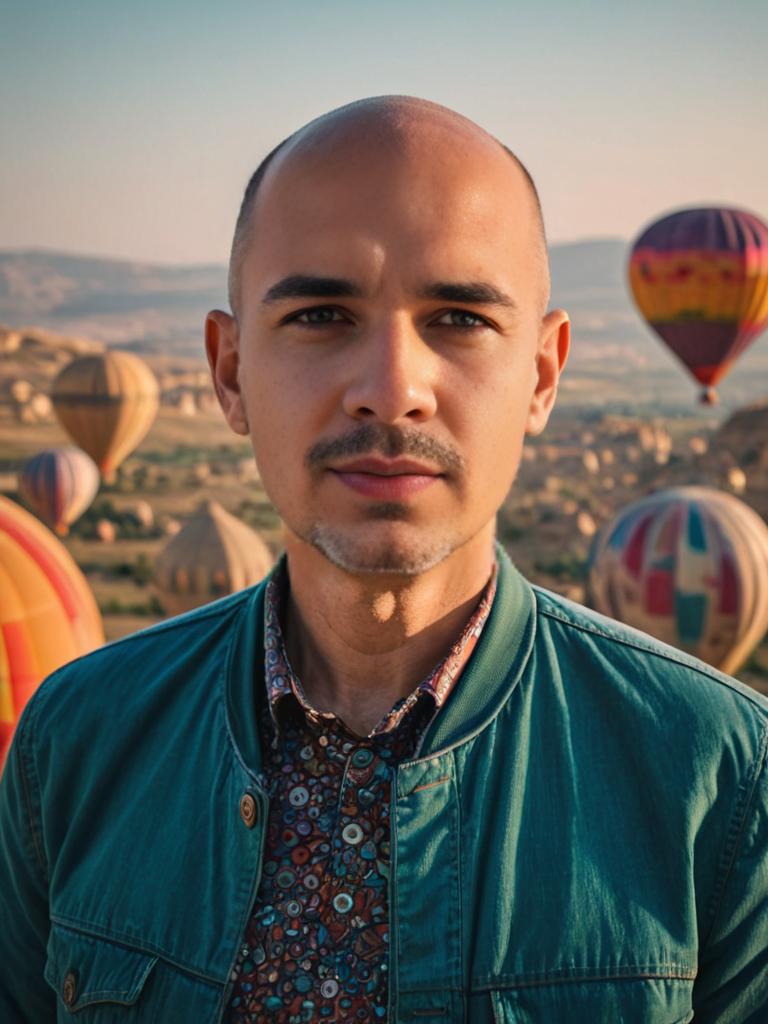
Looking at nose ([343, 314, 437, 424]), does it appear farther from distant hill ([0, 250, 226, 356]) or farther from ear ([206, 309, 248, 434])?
distant hill ([0, 250, 226, 356])

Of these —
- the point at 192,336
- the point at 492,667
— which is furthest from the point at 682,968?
the point at 192,336

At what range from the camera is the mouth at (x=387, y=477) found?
2.00m

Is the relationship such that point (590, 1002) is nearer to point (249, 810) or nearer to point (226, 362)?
point (249, 810)

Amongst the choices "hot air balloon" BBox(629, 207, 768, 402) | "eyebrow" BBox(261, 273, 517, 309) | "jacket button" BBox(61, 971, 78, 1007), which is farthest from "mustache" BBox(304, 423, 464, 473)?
"hot air balloon" BBox(629, 207, 768, 402)

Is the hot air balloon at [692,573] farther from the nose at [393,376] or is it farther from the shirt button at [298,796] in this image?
the nose at [393,376]

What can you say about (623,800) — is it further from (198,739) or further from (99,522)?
(99,522)

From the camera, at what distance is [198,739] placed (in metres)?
2.20

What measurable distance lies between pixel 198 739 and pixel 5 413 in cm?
6480

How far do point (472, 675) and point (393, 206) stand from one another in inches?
31.2

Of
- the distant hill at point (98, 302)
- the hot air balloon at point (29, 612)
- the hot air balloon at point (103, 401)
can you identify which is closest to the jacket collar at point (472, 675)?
the hot air balloon at point (29, 612)

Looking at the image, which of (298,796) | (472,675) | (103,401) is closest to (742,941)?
(472,675)

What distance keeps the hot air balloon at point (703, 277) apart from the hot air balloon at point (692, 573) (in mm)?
12349

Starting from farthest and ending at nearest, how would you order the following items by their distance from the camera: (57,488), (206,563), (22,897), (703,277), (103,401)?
(103,401), (57,488), (703,277), (206,563), (22,897)

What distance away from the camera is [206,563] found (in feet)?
78.0
